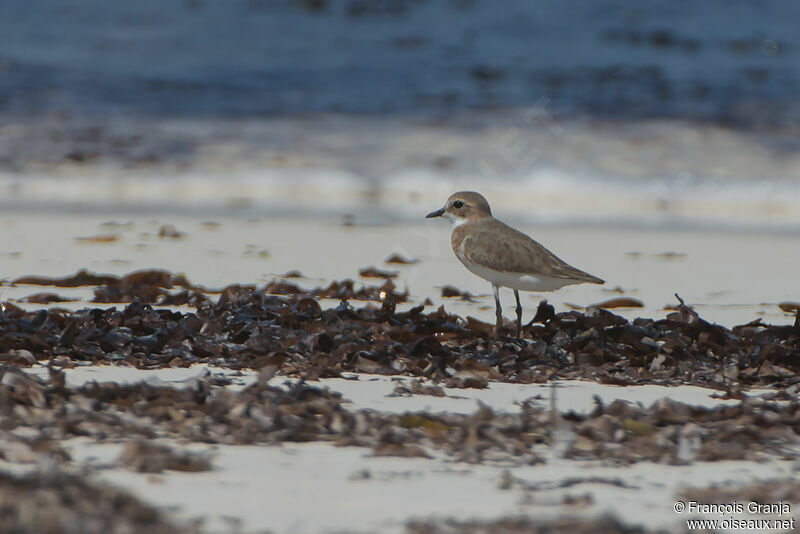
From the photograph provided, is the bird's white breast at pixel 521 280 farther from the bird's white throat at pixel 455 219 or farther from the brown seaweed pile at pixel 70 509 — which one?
the brown seaweed pile at pixel 70 509

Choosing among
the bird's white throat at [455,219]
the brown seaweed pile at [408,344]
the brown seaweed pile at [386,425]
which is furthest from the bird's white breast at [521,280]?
the brown seaweed pile at [386,425]

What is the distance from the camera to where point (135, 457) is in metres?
2.47

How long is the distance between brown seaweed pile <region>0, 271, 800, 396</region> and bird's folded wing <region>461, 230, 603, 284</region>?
173 mm

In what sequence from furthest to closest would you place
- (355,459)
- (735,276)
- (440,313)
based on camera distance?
(735,276) < (440,313) < (355,459)

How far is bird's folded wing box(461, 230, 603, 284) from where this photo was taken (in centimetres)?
438

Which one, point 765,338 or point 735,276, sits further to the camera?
point 735,276

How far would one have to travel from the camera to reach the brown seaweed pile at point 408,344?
12.3ft

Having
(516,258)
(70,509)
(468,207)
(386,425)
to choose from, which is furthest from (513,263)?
(70,509)

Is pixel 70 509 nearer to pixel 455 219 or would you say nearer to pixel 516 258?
pixel 516 258

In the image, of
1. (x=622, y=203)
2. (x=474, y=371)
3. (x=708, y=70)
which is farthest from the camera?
(x=708, y=70)

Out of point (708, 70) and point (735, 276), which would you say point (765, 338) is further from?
point (708, 70)

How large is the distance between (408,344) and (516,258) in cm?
74

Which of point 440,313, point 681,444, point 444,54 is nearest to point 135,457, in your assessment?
point 681,444

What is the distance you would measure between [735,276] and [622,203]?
9.05ft
